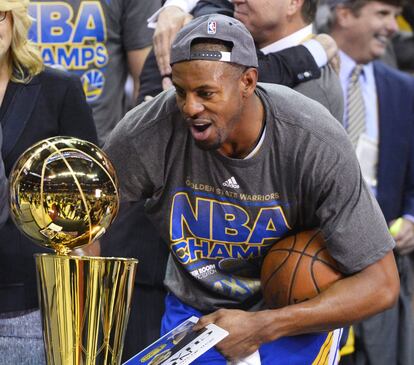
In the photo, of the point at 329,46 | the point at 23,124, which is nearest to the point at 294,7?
the point at 329,46

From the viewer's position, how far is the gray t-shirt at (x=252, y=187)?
146 inches

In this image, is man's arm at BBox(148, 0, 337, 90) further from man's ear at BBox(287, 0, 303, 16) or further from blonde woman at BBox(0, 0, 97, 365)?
blonde woman at BBox(0, 0, 97, 365)

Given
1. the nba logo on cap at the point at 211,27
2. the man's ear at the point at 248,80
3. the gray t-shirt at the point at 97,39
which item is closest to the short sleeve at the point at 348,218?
the man's ear at the point at 248,80

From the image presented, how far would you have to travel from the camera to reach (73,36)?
5.21 meters

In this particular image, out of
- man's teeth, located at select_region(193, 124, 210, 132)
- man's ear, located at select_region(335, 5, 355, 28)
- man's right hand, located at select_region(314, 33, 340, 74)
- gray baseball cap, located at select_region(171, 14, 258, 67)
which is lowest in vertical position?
man's ear, located at select_region(335, 5, 355, 28)

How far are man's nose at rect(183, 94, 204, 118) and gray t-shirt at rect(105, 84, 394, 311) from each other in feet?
1.01

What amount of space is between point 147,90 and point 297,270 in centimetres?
130

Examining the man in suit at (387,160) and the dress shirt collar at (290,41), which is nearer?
the dress shirt collar at (290,41)

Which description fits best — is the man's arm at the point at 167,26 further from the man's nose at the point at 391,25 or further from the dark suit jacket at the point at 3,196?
the man's nose at the point at 391,25

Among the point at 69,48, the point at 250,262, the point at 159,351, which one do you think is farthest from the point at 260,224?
the point at 69,48

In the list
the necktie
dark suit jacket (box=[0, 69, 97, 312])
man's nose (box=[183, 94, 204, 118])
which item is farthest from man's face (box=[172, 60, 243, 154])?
the necktie

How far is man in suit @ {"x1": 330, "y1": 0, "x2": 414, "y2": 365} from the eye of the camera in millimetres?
5539

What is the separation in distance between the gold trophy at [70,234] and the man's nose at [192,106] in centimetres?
48

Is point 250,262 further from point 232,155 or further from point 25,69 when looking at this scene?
point 25,69
